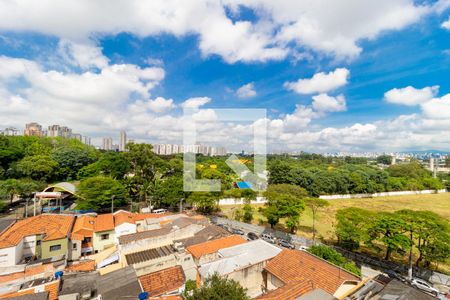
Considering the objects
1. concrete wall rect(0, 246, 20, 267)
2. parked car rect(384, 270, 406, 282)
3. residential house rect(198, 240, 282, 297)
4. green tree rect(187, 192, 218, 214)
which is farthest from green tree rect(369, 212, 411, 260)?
concrete wall rect(0, 246, 20, 267)

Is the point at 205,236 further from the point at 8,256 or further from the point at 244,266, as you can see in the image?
the point at 8,256

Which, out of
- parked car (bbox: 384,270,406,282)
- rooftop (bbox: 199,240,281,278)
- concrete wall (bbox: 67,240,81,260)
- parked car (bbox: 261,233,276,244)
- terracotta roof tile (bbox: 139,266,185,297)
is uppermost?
rooftop (bbox: 199,240,281,278)

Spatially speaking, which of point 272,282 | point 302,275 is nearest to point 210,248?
point 272,282

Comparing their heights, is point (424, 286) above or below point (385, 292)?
below

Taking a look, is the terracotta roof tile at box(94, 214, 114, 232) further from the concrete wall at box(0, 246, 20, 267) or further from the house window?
the concrete wall at box(0, 246, 20, 267)

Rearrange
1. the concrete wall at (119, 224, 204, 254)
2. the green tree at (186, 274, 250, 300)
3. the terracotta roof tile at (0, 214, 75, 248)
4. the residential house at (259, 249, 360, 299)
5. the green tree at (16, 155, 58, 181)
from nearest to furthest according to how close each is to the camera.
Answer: the green tree at (186, 274, 250, 300)
the residential house at (259, 249, 360, 299)
the concrete wall at (119, 224, 204, 254)
the terracotta roof tile at (0, 214, 75, 248)
the green tree at (16, 155, 58, 181)

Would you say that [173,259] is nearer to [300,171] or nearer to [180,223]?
[180,223]
